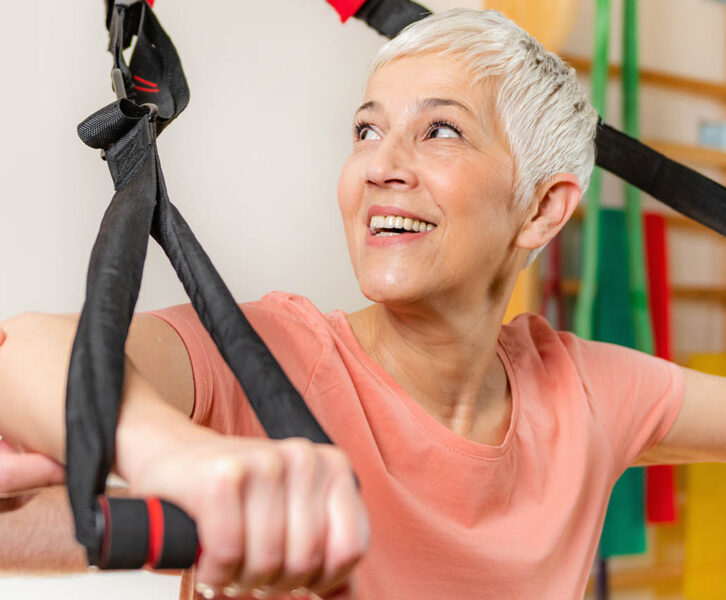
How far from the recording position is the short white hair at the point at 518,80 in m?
1.00

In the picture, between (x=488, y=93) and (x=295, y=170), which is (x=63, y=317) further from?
(x=295, y=170)

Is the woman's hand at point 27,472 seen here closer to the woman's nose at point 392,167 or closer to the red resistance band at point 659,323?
the woman's nose at point 392,167

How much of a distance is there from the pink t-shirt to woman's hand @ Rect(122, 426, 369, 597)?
348 mm

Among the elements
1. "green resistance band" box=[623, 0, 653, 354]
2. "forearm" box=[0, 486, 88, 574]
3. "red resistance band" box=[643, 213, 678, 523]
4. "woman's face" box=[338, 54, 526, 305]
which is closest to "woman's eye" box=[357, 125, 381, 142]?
"woman's face" box=[338, 54, 526, 305]

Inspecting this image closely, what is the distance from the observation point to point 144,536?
390 mm

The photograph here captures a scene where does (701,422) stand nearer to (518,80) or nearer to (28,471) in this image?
(518,80)

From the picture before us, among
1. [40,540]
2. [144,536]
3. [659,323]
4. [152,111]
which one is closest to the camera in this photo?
[144,536]

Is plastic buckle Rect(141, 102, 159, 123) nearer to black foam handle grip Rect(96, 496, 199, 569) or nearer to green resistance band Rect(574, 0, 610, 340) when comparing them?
black foam handle grip Rect(96, 496, 199, 569)

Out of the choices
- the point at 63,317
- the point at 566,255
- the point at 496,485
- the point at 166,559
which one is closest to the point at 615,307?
the point at 566,255

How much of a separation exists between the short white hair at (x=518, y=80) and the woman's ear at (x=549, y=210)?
1 centimetres

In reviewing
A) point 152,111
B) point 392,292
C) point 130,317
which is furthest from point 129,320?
point 392,292

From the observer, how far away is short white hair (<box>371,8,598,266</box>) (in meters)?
1.00

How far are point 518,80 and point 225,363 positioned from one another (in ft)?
1.71

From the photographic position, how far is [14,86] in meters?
1.29
